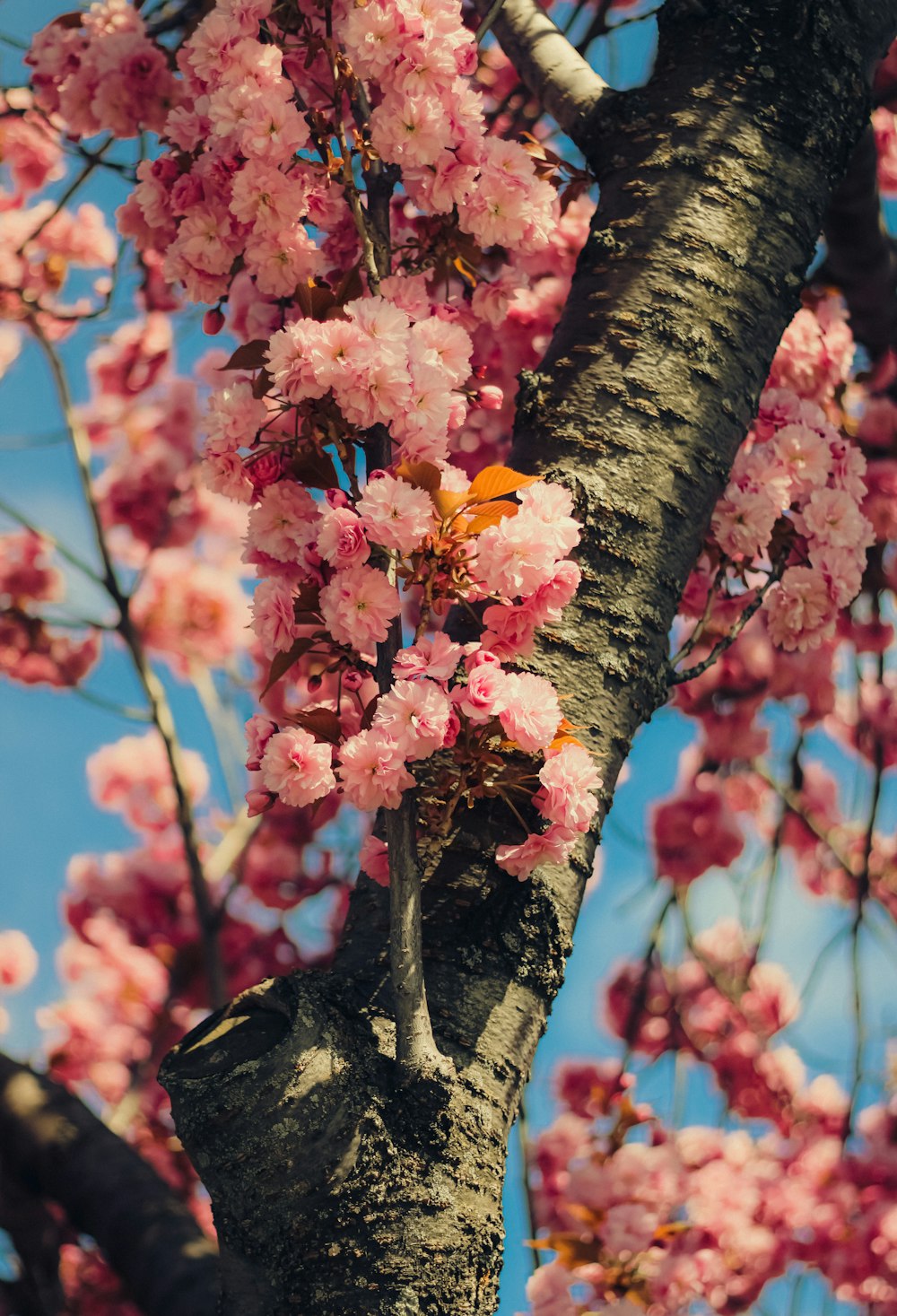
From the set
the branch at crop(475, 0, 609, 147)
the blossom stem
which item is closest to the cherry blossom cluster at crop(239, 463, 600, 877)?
the branch at crop(475, 0, 609, 147)

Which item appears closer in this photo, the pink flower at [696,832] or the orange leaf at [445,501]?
the orange leaf at [445,501]

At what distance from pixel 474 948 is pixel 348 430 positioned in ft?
1.84

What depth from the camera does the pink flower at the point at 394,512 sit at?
1064mm

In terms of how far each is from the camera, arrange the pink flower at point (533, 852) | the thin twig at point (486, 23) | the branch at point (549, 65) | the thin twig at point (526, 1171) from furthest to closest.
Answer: the thin twig at point (526, 1171) < the branch at point (549, 65) < the thin twig at point (486, 23) < the pink flower at point (533, 852)

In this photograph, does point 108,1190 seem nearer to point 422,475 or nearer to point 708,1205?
point 422,475

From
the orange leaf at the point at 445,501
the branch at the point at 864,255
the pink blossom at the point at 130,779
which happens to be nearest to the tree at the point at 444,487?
the orange leaf at the point at 445,501

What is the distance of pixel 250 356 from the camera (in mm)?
1228

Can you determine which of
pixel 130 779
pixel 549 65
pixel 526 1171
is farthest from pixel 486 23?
pixel 130 779

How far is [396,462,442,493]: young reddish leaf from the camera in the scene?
3.57ft

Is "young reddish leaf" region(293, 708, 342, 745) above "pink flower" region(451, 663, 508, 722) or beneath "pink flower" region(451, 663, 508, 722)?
above

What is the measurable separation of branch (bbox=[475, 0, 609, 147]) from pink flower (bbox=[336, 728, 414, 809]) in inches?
42.9

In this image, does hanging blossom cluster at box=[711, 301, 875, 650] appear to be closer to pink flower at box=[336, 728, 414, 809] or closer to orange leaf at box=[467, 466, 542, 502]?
orange leaf at box=[467, 466, 542, 502]

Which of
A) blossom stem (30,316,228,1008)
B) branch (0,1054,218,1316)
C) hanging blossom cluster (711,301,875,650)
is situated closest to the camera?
hanging blossom cluster (711,301,875,650)

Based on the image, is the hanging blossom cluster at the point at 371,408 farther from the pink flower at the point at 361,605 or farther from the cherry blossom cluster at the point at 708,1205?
the cherry blossom cluster at the point at 708,1205
